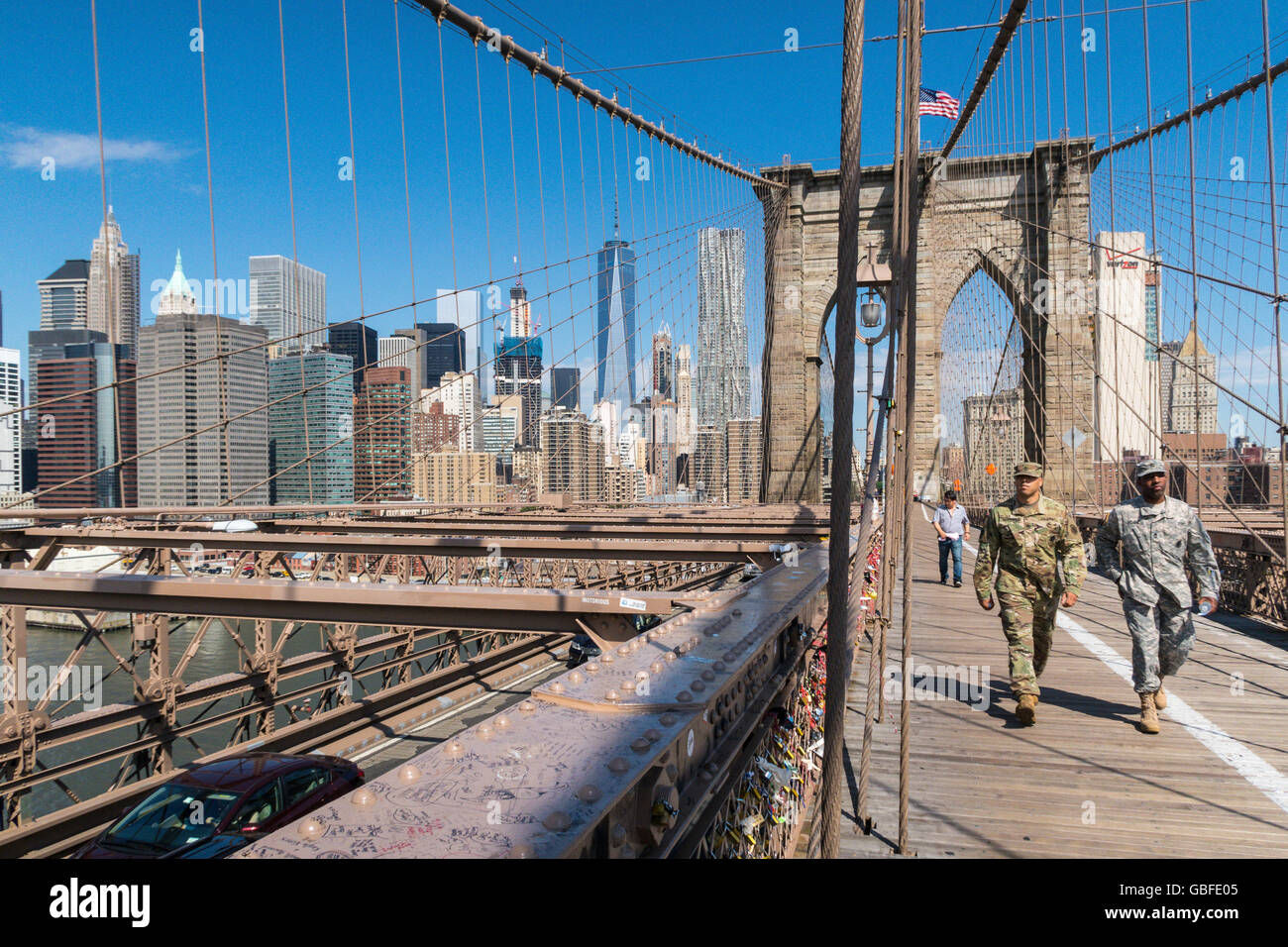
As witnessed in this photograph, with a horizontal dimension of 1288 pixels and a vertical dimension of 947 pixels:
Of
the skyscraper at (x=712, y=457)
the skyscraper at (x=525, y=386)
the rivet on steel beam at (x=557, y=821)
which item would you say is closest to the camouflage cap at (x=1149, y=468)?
the rivet on steel beam at (x=557, y=821)

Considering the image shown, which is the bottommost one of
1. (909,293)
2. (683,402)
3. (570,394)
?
(909,293)

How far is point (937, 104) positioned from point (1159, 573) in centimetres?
1701

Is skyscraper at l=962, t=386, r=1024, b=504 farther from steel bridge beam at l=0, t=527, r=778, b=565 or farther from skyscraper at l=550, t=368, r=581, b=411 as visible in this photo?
steel bridge beam at l=0, t=527, r=778, b=565

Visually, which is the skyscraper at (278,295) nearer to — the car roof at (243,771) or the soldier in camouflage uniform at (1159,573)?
the car roof at (243,771)

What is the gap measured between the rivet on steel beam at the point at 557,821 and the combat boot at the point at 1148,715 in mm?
4194

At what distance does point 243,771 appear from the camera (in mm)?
8961

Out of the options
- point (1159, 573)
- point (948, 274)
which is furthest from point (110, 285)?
point (948, 274)

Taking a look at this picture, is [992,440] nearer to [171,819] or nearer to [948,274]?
[948,274]

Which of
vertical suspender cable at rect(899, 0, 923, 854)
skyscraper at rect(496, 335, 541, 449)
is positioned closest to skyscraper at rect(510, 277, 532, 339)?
skyscraper at rect(496, 335, 541, 449)

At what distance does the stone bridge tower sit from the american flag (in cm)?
209

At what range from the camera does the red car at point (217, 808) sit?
790 cm

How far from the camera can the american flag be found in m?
18.5
